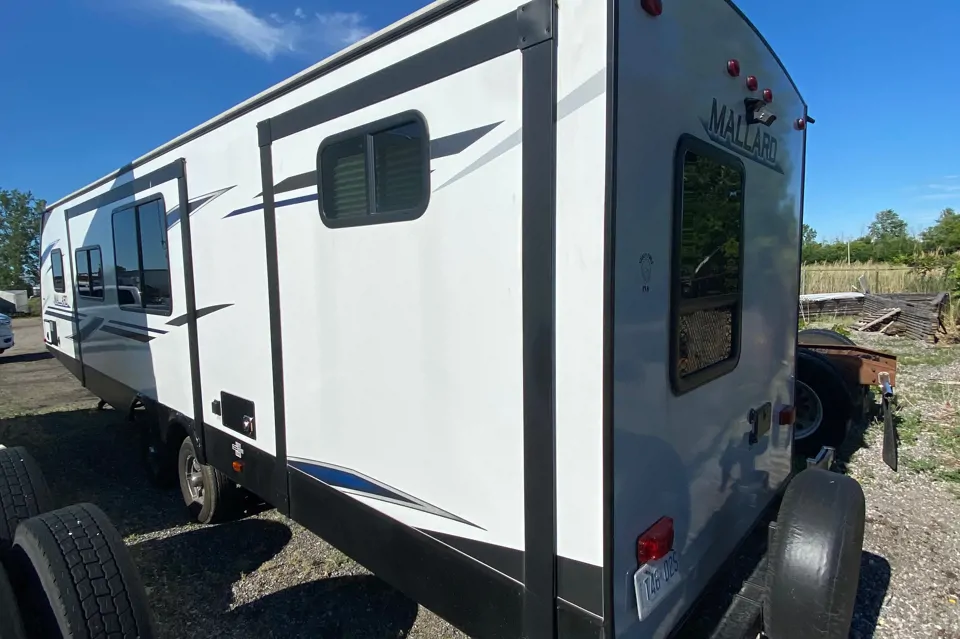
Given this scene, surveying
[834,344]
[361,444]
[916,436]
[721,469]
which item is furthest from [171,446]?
[916,436]

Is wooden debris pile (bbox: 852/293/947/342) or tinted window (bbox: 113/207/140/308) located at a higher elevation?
tinted window (bbox: 113/207/140/308)

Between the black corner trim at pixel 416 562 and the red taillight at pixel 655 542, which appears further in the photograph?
the black corner trim at pixel 416 562

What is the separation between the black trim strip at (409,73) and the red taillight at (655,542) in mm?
1557

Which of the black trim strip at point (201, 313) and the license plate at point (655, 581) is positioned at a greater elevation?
the black trim strip at point (201, 313)

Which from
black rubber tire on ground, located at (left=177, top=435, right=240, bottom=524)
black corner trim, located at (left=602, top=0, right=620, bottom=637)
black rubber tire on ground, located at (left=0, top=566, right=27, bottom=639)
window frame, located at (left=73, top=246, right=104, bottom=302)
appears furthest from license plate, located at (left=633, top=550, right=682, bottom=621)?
window frame, located at (left=73, top=246, right=104, bottom=302)

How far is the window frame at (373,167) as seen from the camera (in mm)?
2074

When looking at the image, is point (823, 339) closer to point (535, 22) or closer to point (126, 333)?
point (535, 22)

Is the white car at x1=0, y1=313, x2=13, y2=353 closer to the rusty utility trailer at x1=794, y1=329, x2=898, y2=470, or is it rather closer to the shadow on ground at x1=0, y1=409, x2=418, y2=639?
the shadow on ground at x1=0, y1=409, x2=418, y2=639

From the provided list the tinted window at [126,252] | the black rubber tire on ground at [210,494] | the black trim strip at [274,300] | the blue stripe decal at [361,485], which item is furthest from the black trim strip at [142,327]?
the blue stripe decal at [361,485]

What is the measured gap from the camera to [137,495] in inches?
189

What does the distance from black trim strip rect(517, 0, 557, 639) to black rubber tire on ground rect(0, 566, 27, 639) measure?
1751 mm

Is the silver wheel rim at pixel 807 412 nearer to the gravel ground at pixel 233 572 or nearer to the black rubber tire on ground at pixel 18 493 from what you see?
the gravel ground at pixel 233 572

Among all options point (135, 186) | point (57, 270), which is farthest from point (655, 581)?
point (57, 270)

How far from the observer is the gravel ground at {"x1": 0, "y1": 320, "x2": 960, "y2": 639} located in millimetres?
2992
